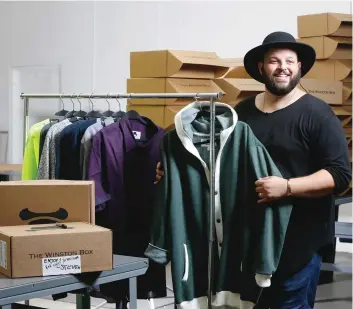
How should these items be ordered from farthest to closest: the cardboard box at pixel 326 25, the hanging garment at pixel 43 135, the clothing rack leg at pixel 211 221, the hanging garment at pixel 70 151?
the cardboard box at pixel 326 25
the hanging garment at pixel 43 135
the hanging garment at pixel 70 151
the clothing rack leg at pixel 211 221

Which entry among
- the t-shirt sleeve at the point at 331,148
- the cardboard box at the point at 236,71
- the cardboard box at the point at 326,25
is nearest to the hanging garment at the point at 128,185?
the t-shirt sleeve at the point at 331,148

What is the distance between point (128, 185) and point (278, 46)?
0.96 meters

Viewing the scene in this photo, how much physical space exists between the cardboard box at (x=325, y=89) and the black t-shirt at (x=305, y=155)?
1550 mm

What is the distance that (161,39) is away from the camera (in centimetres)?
623

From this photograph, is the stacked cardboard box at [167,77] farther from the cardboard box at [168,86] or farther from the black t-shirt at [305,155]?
the black t-shirt at [305,155]

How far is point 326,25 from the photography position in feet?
13.9

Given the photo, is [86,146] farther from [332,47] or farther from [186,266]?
[332,47]

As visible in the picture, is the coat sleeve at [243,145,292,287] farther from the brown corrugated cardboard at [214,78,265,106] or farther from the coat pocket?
the brown corrugated cardboard at [214,78,265,106]

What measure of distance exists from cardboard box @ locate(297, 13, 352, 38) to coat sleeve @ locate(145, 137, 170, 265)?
1.99m


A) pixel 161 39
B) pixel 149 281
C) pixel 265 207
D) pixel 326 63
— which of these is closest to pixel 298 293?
pixel 265 207

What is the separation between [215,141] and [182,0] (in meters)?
3.63

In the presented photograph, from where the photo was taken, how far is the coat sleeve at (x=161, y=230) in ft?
8.82

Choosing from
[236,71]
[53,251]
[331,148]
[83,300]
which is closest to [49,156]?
[83,300]

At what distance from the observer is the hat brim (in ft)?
8.97
